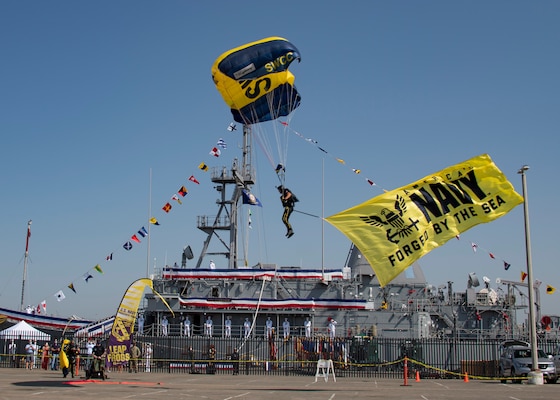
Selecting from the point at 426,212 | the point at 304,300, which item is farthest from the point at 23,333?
the point at 426,212

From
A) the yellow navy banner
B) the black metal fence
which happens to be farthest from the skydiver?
the black metal fence

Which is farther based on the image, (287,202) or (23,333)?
(23,333)

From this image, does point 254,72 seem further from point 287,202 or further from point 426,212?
point 426,212

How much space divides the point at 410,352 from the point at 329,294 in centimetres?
1035

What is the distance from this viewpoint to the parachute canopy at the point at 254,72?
96.6ft

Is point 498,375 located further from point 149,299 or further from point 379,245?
point 149,299

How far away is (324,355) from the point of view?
3372 centimetres

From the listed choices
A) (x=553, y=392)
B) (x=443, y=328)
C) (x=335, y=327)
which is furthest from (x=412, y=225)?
(x=443, y=328)

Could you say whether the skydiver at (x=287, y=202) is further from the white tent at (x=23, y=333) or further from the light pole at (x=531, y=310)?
the white tent at (x=23, y=333)

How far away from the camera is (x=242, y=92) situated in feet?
98.7

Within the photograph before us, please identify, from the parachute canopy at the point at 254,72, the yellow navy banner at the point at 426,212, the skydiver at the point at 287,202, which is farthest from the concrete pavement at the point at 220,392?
the parachute canopy at the point at 254,72

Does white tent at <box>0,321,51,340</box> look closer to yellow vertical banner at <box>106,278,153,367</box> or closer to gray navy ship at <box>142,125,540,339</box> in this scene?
gray navy ship at <box>142,125,540,339</box>

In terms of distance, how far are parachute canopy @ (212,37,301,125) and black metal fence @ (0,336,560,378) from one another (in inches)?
499

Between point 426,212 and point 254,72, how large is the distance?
44.8 feet
